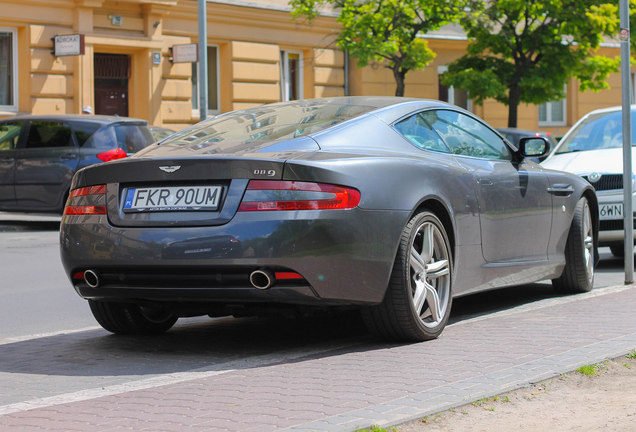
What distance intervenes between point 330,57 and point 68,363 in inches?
975

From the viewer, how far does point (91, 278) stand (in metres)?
5.99

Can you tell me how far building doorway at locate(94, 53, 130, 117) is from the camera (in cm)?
2570

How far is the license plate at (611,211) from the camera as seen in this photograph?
10539 mm

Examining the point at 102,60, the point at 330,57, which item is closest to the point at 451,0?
the point at 330,57

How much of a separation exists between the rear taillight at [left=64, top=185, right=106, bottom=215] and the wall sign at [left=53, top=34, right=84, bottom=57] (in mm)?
17436

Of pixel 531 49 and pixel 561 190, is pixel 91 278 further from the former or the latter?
pixel 531 49

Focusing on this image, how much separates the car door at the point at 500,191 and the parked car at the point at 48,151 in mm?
10151

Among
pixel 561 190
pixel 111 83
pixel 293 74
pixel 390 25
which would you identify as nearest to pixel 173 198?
pixel 561 190

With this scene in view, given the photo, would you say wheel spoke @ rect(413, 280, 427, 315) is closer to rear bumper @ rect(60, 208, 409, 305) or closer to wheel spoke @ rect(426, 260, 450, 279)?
wheel spoke @ rect(426, 260, 450, 279)

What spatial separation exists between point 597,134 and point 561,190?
420cm

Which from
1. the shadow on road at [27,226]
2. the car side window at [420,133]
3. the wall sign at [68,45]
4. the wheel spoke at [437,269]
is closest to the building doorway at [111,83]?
the wall sign at [68,45]

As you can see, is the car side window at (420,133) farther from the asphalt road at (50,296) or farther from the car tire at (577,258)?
the car tire at (577,258)

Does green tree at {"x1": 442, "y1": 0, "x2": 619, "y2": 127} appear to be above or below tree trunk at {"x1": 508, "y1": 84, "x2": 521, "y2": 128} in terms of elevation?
above

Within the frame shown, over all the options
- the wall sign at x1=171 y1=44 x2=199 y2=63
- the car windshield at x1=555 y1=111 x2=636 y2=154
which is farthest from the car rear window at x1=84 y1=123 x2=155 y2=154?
the car windshield at x1=555 y1=111 x2=636 y2=154
